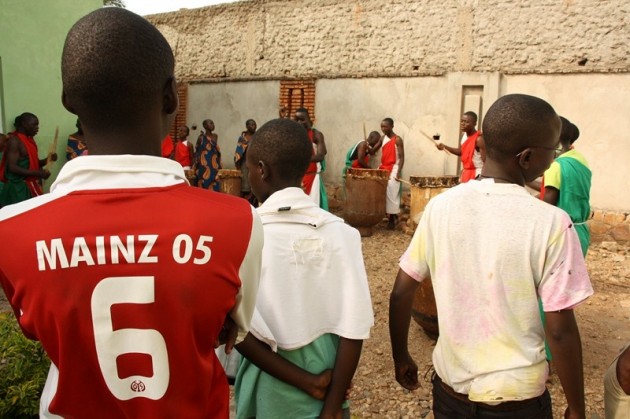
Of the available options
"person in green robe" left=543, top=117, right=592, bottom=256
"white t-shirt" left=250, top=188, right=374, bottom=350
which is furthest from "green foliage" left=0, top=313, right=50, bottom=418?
"person in green robe" left=543, top=117, right=592, bottom=256

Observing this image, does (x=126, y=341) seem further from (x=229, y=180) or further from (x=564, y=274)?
(x=229, y=180)

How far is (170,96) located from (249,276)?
1.30 ft

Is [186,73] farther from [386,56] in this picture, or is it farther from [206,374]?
A: [206,374]

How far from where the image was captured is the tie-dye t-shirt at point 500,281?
1.47 m

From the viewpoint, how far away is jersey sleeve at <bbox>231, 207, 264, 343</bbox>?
1015 mm

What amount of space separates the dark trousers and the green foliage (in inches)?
62.0

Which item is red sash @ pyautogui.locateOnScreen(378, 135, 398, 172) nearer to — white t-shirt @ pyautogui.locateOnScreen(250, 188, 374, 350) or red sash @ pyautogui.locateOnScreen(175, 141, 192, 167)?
red sash @ pyautogui.locateOnScreen(175, 141, 192, 167)

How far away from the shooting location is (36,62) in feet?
22.9

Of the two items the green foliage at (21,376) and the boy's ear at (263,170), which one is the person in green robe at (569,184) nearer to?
the boy's ear at (263,170)

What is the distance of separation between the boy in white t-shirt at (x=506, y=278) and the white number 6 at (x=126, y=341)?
95 centimetres

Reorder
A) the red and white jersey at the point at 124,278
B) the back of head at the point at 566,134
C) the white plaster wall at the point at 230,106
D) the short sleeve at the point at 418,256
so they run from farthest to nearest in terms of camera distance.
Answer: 1. the white plaster wall at the point at 230,106
2. the back of head at the point at 566,134
3. the short sleeve at the point at 418,256
4. the red and white jersey at the point at 124,278

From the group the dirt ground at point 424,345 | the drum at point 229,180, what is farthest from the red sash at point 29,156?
the drum at point 229,180

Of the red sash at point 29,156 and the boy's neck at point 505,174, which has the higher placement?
the boy's neck at point 505,174

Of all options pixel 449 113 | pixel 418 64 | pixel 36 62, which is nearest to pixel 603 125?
pixel 449 113
